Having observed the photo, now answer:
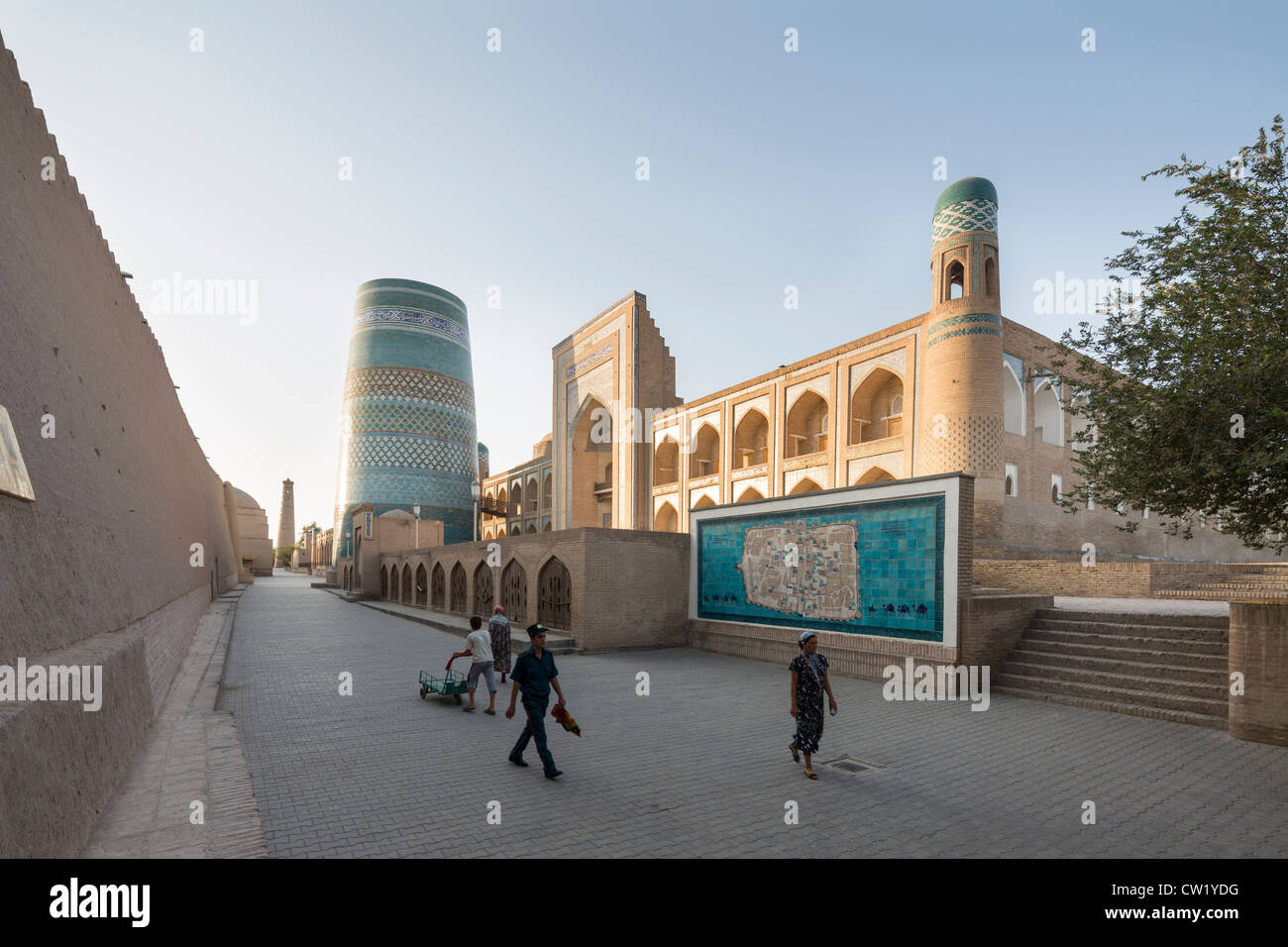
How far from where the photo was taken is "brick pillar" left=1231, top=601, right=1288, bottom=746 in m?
5.84

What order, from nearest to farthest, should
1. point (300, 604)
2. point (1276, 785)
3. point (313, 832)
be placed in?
point (313, 832) < point (1276, 785) < point (300, 604)

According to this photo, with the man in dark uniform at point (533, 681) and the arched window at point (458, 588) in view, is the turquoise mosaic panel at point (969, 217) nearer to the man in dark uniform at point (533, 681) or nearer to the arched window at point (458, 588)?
the arched window at point (458, 588)

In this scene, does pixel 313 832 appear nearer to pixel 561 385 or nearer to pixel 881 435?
pixel 881 435

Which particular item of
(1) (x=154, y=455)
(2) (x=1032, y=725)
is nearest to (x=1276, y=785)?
(2) (x=1032, y=725)

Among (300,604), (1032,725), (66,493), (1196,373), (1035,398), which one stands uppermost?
(1035,398)

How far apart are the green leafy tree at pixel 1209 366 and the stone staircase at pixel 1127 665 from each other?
1.42m

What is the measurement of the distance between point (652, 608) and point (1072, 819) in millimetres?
8674

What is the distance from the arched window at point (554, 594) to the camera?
12.6 metres

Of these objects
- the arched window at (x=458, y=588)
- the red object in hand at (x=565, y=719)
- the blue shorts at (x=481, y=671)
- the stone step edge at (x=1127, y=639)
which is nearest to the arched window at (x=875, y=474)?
the stone step edge at (x=1127, y=639)

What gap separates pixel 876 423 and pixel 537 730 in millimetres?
18768

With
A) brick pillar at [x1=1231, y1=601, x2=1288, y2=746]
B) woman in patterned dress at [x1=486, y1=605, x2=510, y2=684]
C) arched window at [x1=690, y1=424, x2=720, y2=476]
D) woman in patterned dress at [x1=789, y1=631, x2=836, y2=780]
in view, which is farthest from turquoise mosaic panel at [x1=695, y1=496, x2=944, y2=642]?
arched window at [x1=690, y1=424, x2=720, y2=476]

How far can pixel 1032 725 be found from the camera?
6.59 m
